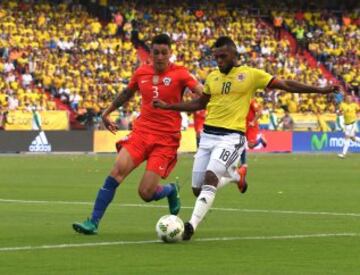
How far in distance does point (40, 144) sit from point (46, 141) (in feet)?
1.05

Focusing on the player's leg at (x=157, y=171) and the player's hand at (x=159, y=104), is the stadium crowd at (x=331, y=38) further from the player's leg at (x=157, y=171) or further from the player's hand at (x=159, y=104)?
the player's hand at (x=159, y=104)

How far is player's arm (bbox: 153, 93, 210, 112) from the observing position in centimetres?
1420

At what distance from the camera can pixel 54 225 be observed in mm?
15984

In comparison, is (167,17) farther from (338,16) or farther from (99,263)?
(99,263)

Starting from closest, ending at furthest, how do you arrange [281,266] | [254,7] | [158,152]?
[281,266]
[158,152]
[254,7]

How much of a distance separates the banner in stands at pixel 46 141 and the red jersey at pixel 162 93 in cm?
2997

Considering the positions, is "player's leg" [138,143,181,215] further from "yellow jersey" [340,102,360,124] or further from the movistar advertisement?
the movistar advertisement

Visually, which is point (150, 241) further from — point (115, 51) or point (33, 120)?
point (115, 51)

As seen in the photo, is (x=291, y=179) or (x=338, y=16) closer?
(x=291, y=179)

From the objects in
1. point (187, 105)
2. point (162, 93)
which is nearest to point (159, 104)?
point (187, 105)

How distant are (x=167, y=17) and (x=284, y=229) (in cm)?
4265

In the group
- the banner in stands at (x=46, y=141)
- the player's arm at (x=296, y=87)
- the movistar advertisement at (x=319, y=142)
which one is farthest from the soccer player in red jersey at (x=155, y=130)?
the movistar advertisement at (x=319, y=142)

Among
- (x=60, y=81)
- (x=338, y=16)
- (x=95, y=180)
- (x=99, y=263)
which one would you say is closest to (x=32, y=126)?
(x=60, y=81)

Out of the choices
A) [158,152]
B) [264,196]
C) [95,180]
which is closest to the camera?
[158,152]
